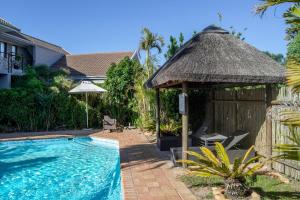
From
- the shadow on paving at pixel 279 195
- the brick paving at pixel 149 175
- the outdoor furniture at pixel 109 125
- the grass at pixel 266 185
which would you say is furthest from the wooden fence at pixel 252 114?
the outdoor furniture at pixel 109 125

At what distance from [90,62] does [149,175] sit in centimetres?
2985

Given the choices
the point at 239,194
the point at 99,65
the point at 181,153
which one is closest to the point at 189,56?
the point at 181,153

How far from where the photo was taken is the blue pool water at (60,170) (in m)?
7.96

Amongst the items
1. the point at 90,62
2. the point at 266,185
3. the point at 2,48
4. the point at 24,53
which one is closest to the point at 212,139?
the point at 266,185

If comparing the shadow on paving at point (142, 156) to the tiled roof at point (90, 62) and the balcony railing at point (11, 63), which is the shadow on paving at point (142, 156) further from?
the tiled roof at point (90, 62)

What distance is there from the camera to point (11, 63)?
25.5m

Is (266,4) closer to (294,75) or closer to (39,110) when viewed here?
(294,75)

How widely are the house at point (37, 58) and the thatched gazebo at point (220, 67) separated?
58.9ft

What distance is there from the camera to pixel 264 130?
9.02 metres

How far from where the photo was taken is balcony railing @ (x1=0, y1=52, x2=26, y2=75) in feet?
78.8

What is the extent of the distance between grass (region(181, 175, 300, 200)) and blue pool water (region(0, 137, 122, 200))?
181 centimetres

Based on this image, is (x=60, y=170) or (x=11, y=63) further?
(x=11, y=63)

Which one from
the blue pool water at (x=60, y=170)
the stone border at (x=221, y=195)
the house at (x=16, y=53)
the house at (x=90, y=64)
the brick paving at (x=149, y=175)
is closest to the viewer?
the stone border at (x=221, y=195)

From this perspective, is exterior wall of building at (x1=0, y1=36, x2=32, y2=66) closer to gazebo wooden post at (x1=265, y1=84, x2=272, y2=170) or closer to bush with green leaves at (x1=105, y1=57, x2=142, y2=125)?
bush with green leaves at (x1=105, y1=57, x2=142, y2=125)
